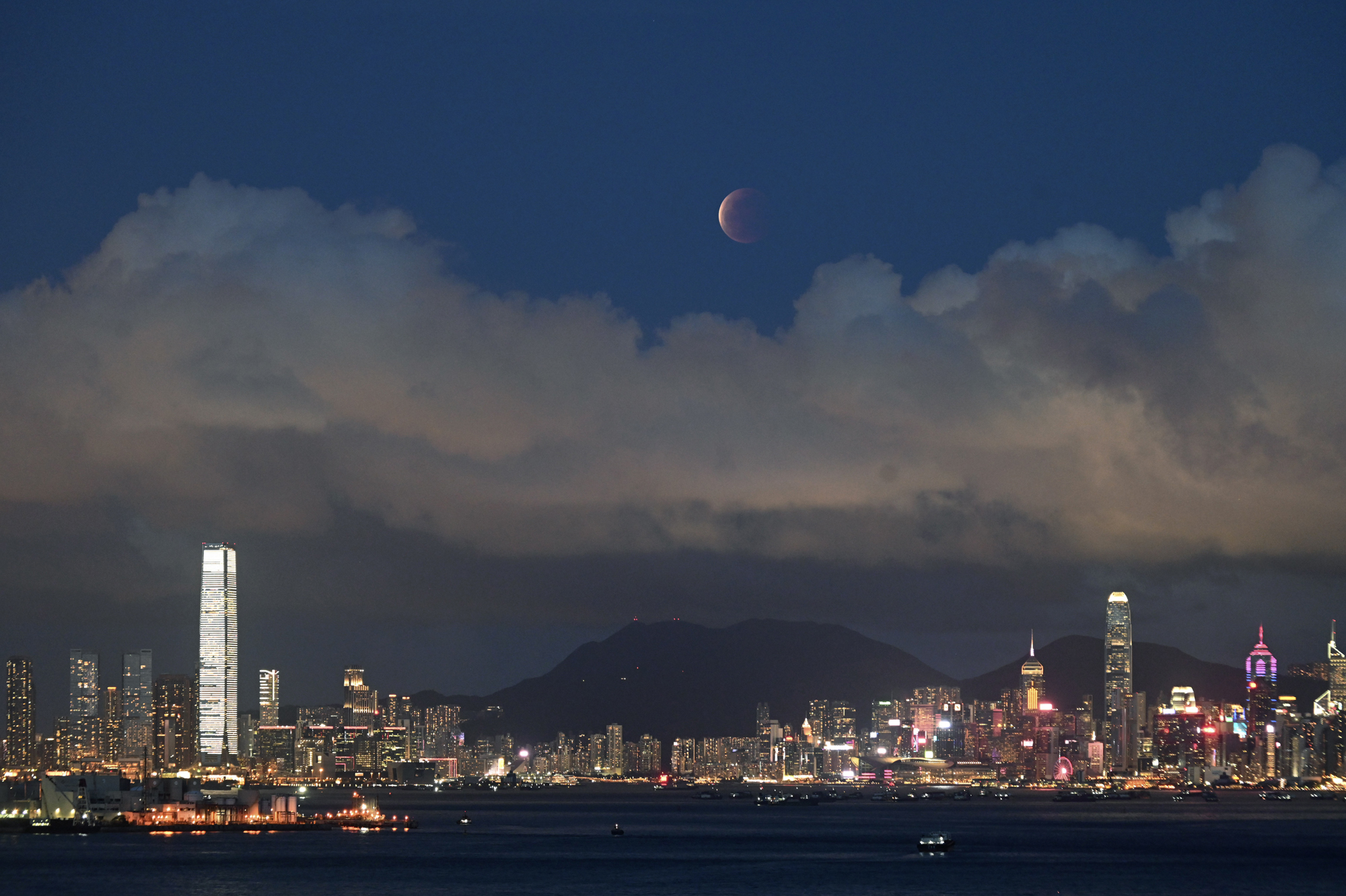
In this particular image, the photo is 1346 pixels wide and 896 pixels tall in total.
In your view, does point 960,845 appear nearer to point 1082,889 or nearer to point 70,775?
point 1082,889

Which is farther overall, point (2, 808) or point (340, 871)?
point (2, 808)

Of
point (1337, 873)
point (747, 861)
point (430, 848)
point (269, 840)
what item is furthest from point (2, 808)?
point (1337, 873)

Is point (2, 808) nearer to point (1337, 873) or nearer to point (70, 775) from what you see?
point (70, 775)

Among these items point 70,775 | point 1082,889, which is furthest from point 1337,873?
point 70,775

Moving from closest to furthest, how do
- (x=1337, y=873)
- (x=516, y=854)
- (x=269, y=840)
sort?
(x=1337, y=873)
(x=516, y=854)
(x=269, y=840)

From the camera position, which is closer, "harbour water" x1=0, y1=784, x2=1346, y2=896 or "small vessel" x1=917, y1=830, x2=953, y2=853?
"harbour water" x1=0, y1=784, x2=1346, y2=896

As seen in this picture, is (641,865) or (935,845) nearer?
(641,865)

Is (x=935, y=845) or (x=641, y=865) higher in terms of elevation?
(x=641, y=865)

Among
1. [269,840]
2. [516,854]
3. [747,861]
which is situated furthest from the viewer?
[269,840]

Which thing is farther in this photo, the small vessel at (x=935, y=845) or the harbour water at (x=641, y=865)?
the small vessel at (x=935, y=845)
